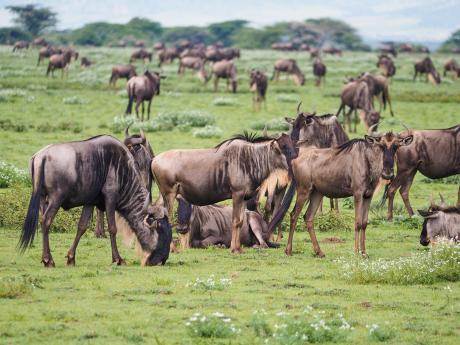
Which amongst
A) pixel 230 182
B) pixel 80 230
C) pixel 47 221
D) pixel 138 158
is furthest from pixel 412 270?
pixel 138 158

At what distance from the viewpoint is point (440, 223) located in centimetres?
1307

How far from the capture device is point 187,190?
42.8ft

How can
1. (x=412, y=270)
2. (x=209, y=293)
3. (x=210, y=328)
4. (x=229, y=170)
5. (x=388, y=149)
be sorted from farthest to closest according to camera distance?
(x=229, y=170) → (x=388, y=149) → (x=412, y=270) → (x=209, y=293) → (x=210, y=328)

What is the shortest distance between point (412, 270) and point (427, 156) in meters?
6.22

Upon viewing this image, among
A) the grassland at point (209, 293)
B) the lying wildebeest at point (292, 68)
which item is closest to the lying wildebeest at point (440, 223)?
the grassland at point (209, 293)

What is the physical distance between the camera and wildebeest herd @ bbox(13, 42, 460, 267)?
36.6ft

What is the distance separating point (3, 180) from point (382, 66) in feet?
103

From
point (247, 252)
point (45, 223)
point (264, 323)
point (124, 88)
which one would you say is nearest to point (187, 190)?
point (247, 252)

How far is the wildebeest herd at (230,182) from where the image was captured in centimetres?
1115

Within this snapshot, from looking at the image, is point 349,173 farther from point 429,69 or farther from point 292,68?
point 429,69

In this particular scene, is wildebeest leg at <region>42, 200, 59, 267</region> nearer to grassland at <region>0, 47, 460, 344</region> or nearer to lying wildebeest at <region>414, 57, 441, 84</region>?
grassland at <region>0, 47, 460, 344</region>

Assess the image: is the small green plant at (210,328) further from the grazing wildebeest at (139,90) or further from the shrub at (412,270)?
the grazing wildebeest at (139,90)

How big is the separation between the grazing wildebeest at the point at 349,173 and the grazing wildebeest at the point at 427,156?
Result: 137 inches

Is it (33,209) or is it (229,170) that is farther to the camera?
(229,170)
